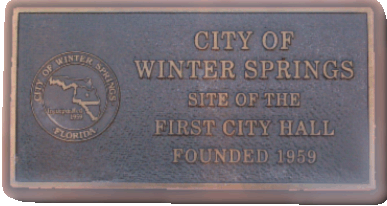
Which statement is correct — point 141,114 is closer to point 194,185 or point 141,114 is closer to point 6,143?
point 194,185

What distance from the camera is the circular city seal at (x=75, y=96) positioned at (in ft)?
10.9

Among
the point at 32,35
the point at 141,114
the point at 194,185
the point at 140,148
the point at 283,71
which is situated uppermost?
the point at 32,35

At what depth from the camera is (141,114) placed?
10.9ft

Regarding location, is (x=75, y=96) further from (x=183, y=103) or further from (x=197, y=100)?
(x=197, y=100)

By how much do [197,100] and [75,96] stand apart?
106 centimetres

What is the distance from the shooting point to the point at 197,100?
3.31 meters

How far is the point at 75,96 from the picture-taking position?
3.32 metres

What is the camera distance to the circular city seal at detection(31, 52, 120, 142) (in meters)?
3.33

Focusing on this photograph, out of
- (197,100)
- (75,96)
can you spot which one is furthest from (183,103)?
(75,96)

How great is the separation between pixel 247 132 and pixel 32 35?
2.08 metres

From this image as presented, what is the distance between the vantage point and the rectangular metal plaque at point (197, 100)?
3285 millimetres
